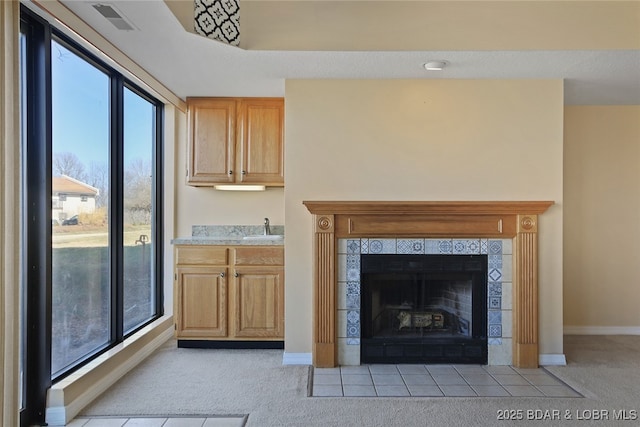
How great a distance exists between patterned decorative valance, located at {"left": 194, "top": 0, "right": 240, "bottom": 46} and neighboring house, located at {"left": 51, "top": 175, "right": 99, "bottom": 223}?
4.04ft

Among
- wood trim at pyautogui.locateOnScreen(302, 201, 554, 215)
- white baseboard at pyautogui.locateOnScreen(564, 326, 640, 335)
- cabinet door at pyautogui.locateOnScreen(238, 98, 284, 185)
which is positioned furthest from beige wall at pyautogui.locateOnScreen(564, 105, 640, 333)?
cabinet door at pyautogui.locateOnScreen(238, 98, 284, 185)

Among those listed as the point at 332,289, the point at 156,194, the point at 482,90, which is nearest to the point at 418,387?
the point at 332,289

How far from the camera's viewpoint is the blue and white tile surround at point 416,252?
3178mm

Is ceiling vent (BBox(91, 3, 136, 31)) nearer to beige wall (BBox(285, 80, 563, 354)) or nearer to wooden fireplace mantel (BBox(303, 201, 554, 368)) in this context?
beige wall (BBox(285, 80, 563, 354))

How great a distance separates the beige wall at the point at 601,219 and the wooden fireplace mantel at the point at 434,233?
3.89ft

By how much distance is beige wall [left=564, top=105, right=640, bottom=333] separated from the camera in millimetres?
4004

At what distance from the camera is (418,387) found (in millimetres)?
2748

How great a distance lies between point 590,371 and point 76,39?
13.7 feet

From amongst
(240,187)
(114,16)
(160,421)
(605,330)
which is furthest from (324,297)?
(605,330)

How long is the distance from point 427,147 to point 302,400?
2.06 meters

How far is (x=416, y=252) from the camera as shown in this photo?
10.4ft

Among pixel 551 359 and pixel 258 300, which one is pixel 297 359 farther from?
pixel 551 359

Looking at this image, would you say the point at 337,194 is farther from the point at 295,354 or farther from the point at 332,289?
the point at 295,354

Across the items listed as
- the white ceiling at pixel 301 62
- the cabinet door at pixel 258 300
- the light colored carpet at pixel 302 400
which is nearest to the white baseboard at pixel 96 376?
the light colored carpet at pixel 302 400
